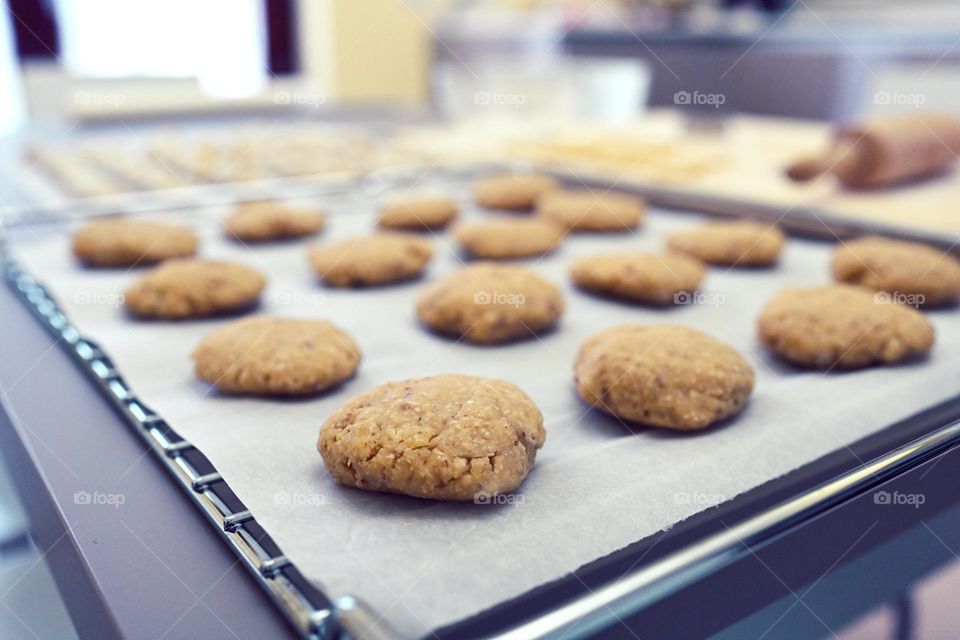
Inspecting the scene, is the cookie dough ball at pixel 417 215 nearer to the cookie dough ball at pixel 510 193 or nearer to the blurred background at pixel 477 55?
the cookie dough ball at pixel 510 193

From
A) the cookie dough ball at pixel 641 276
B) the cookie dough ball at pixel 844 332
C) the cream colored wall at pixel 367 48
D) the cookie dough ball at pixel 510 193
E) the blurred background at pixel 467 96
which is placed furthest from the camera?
the cream colored wall at pixel 367 48

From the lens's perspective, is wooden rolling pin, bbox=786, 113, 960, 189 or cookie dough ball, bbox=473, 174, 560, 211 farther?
cookie dough ball, bbox=473, 174, 560, 211

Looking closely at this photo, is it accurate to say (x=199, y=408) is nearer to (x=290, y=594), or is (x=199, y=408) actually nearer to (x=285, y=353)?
(x=285, y=353)

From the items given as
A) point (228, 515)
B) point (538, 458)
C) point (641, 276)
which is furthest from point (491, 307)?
point (228, 515)

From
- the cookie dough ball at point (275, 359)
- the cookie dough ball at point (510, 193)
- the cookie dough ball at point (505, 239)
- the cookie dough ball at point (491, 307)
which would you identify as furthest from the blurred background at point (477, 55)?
the cookie dough ball at point (275, 359)

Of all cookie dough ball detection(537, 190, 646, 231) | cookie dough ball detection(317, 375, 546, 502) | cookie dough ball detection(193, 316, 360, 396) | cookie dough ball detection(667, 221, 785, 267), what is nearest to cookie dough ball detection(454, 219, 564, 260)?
cookie dough ball detection(537, 190, 646, 231)

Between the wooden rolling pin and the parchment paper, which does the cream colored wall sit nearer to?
the wooden rolling pin
